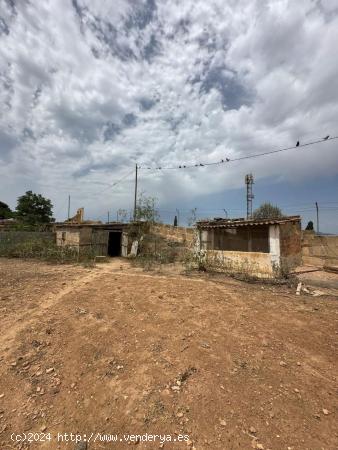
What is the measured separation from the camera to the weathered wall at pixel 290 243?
12328 mm

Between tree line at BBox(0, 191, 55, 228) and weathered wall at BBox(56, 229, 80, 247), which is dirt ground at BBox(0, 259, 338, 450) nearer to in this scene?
weathered wall at BBox(56, 229, 80, 247)

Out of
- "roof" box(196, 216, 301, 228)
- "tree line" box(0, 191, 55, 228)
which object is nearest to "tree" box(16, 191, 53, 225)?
"tree line" box(0, 191, 55, 228)

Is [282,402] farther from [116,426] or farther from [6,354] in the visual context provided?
[6,354]

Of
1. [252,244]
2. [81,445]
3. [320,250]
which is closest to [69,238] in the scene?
[252,244]

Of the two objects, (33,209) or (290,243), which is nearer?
(290,243)

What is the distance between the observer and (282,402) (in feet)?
11.3

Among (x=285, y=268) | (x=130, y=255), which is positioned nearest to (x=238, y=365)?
(x=285, y=268)

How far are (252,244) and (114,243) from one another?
1270cm

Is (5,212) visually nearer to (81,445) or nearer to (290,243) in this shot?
(290,243)

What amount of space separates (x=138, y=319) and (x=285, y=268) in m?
8.25

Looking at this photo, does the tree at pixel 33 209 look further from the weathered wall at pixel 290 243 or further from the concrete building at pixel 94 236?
the weathered wall at pixel 290 243

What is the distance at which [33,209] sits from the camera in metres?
32.5

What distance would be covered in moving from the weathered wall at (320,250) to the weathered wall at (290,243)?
2872 mm

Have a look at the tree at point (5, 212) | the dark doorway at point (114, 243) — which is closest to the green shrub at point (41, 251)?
the dark doorway at point (114, 243)
